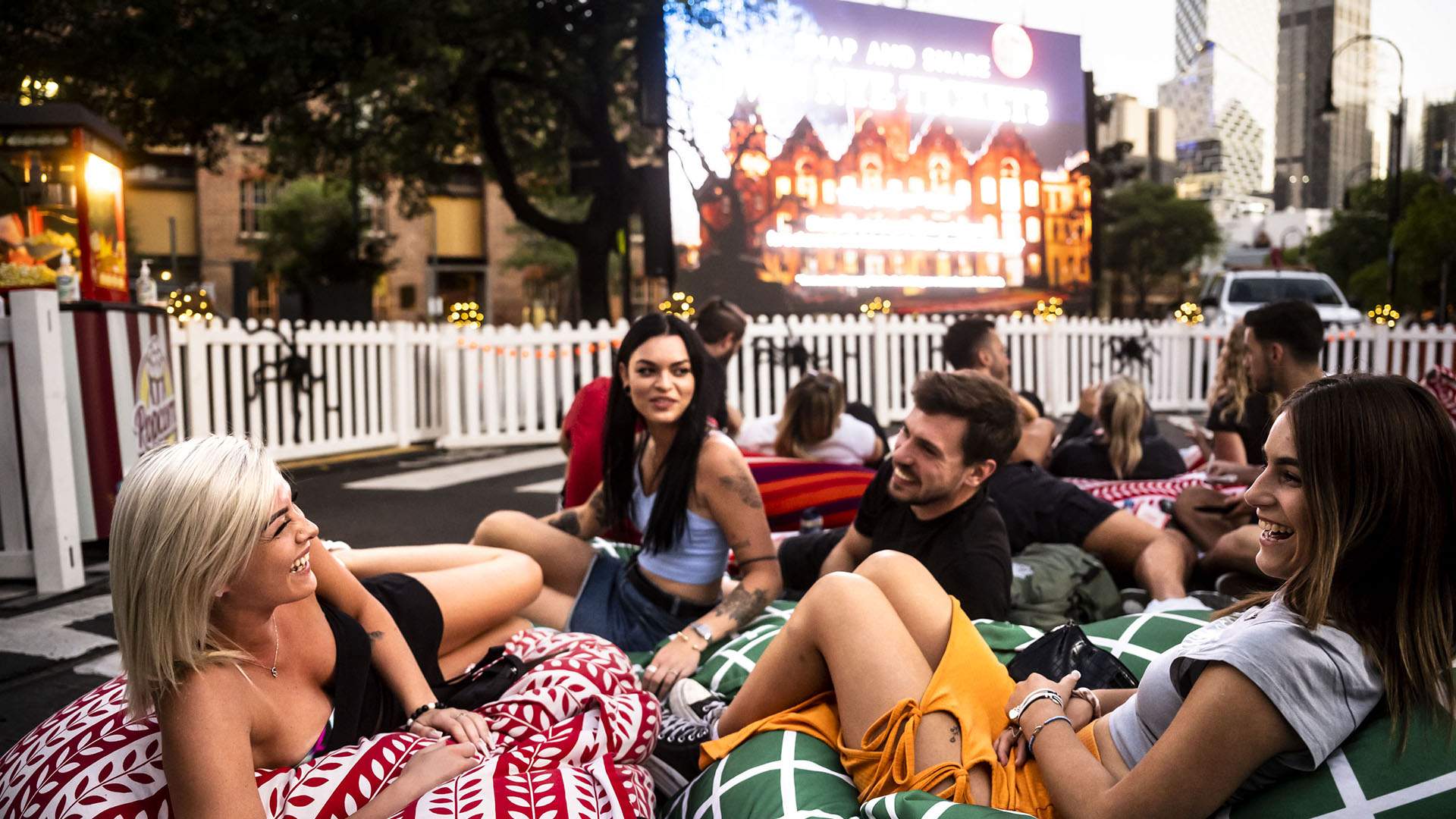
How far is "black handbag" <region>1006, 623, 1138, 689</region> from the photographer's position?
2.57m

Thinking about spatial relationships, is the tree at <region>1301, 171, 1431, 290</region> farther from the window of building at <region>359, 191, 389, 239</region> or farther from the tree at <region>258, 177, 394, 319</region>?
the tree at <region>258, 177, 394, 319</region>

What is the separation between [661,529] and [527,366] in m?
9.01

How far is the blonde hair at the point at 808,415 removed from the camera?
556 centimetres

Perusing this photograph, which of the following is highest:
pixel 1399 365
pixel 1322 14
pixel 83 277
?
pixel 1322 14

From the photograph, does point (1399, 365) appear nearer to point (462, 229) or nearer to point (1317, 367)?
point (1317, 367)

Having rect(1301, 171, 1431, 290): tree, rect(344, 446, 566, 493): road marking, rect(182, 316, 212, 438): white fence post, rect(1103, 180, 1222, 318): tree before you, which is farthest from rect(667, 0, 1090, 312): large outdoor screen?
rect(1301, 171, 1431, 290): tree

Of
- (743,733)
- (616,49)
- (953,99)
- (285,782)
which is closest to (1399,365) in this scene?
(953,99)

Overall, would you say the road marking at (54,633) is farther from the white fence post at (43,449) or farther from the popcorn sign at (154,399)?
the popcorn sign at (154,399)

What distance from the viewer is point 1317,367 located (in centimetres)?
469

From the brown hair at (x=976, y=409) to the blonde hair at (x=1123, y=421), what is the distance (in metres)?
2.78

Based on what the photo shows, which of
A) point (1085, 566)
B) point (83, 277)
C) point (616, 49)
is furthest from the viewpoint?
point (616, 49)

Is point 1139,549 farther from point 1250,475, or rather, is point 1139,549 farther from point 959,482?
point 959,482

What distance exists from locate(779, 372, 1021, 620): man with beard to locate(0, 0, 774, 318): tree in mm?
9666

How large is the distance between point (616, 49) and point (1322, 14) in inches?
1400
